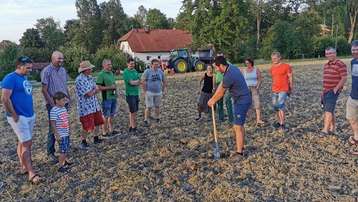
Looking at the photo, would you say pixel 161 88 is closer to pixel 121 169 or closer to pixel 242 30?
pixel 121 169

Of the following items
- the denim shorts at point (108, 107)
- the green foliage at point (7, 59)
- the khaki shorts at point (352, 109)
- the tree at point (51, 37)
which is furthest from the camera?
the tree at point (51, 37)

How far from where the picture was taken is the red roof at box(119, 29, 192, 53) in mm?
58253

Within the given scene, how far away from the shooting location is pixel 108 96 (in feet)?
28.7

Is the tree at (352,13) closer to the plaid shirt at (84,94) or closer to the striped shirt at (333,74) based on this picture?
the striped shirt at (333,74)

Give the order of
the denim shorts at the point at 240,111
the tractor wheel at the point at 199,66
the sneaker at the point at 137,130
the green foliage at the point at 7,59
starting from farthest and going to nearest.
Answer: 1. the green foliage at the point at 7,59
2. the tractor wheel at the point at 199,66
3. the sneaker at the point at 137,130
4. the denim shorts at the point at 240,111

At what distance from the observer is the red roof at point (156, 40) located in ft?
191

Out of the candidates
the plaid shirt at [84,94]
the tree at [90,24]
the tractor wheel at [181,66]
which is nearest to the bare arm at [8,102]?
the plaid shirt at [84,94]

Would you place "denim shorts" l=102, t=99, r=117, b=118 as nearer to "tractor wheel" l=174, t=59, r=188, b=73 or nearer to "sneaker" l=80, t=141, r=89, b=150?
"sneaker" l=80, t=141, r=89, b=150

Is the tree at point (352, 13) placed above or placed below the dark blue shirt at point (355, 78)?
above

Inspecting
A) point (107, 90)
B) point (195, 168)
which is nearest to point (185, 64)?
point (107, 90)

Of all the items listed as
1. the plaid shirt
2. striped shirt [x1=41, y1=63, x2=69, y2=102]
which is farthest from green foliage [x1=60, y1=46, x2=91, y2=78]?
striped shirt [x1=41, y1=63, x2=69, y2=102]

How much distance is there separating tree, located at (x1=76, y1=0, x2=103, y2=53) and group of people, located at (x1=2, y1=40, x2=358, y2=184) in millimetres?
61056

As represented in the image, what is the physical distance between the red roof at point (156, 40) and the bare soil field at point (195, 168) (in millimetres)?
49140

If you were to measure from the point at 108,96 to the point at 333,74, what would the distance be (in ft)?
14.5
